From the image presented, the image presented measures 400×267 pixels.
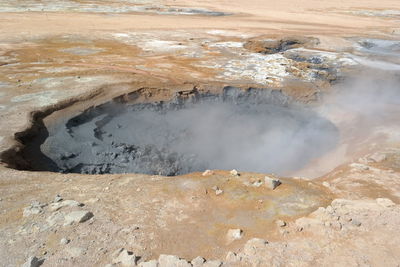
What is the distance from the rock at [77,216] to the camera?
175 inches

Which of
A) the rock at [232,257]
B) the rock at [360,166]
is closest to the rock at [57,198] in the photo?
the rock at [232,257]

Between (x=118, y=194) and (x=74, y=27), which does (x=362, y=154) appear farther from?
(x=74, y=27)

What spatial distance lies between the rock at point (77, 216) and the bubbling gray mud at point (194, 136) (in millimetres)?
2797

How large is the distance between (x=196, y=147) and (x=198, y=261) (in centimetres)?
516

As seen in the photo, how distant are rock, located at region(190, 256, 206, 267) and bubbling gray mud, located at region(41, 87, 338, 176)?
12.8ft

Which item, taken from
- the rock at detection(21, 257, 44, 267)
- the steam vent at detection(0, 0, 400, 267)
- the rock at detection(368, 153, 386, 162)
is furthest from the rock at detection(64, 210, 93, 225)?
the rock at detection(368, 153, 386, 162)

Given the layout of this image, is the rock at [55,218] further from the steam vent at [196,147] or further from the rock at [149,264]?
the rock at [149,264]

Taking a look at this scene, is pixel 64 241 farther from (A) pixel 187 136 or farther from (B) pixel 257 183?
(A) pixel 187 136

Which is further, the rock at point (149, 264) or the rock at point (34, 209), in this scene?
the rock at point (34, 209)

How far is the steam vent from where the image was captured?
13.7ft

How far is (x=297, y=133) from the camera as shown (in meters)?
9.89

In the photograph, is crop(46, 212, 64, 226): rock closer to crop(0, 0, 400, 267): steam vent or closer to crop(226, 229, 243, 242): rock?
crop(0, 0, 400, 267): steam vent

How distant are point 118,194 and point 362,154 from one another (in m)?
5.31

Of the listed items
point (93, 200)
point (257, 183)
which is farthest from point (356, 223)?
point (93, 200)
